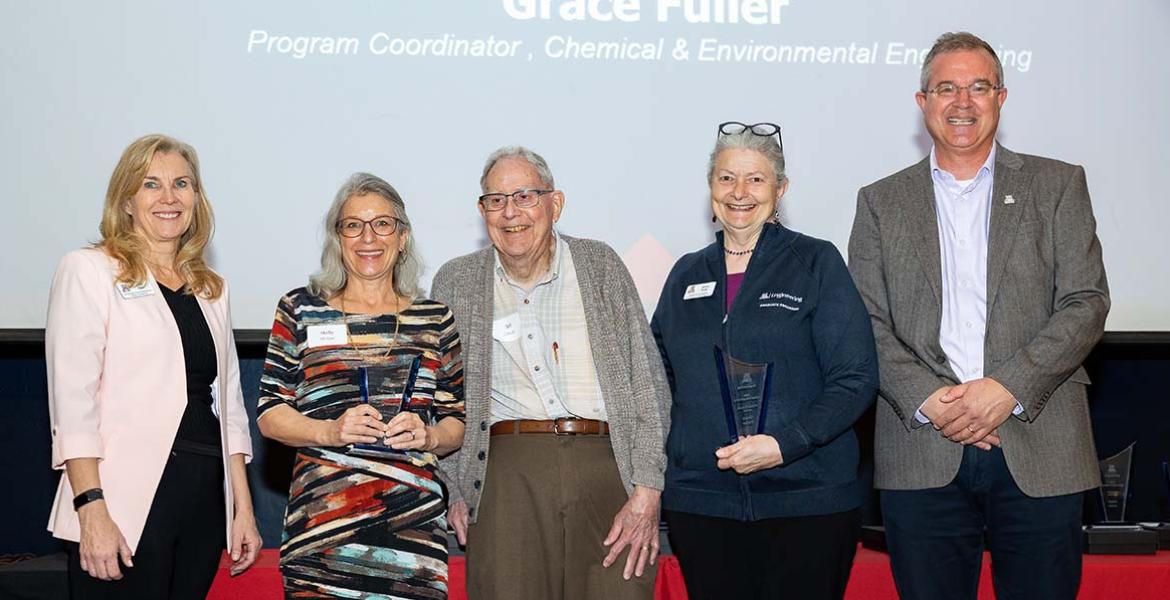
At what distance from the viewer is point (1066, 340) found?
2.54 metres

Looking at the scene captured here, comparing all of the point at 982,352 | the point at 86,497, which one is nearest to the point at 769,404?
the point at 982,352

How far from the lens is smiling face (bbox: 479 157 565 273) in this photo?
9.14 feet

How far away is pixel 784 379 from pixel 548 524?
68 cm

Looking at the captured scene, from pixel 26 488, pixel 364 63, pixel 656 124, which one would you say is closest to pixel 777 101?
pixel 656 124

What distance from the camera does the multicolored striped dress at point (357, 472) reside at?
244 cm

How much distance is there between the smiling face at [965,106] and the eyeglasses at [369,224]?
1.36m

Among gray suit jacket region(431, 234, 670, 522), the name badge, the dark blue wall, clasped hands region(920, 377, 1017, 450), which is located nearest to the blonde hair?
the name badge

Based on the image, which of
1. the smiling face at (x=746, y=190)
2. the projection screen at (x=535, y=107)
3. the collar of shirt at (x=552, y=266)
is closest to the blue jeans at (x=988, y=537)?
the smiling face at (x=746, y=190)

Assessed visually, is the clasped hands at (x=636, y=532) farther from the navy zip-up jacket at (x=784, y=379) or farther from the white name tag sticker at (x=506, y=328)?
the white name tag sticker at (x=506, y=328)

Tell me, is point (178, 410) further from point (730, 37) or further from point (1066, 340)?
point (730, 37)

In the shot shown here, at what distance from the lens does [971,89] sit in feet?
8.77

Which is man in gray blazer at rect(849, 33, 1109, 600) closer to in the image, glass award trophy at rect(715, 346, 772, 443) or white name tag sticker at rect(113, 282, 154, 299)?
glass award trophy at rect(715, 346, 772, 443)

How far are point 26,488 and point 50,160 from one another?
→ 1313 millimetres

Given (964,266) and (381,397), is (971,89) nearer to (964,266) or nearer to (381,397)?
(964,266)
